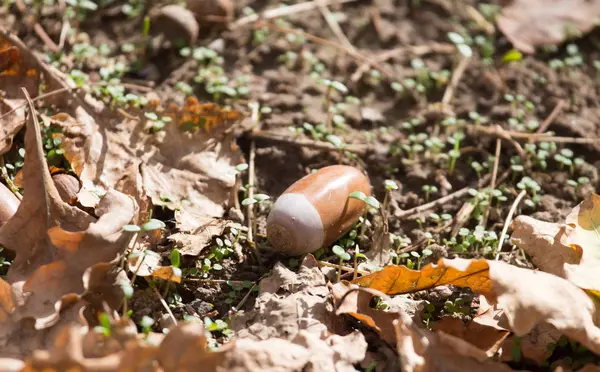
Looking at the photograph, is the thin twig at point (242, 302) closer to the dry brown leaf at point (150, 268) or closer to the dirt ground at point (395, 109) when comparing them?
the dirt ground at point (395, 109)

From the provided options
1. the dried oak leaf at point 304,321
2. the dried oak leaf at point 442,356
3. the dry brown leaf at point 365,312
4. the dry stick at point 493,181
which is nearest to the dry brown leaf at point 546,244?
the dry stick at point 493,181

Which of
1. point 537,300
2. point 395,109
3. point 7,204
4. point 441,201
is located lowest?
point 441,201

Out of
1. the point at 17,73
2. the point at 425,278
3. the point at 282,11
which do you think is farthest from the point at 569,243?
the point at 17,73

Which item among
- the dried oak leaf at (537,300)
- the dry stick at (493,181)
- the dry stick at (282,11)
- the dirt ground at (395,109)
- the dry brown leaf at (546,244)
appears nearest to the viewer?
the dried oak leaf at (537,300)

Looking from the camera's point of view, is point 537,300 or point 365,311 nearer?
point 537,300

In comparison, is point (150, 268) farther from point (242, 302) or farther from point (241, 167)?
point (241, 167)

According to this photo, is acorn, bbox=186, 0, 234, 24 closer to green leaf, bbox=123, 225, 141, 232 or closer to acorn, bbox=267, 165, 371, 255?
acorn, bbox=267, 165, 371, 255

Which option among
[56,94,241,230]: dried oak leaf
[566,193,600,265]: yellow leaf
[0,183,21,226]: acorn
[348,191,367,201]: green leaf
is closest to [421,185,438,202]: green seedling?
[348,191,367,201]: green leaf
